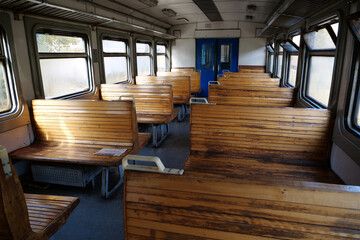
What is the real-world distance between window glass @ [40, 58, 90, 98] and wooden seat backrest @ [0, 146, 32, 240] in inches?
123

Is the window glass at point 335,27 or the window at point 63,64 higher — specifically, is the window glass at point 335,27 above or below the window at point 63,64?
above

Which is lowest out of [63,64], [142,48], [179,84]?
[179,84]

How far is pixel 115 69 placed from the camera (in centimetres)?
694

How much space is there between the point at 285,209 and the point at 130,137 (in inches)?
105

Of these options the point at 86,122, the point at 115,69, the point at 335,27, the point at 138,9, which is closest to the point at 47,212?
the point at 86,122

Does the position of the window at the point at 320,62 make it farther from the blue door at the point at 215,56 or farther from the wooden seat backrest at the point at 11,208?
the blue door at the point at 215,56

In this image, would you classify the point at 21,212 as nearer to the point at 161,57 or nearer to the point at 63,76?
the point at 63,76

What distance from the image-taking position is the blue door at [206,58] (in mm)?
11527

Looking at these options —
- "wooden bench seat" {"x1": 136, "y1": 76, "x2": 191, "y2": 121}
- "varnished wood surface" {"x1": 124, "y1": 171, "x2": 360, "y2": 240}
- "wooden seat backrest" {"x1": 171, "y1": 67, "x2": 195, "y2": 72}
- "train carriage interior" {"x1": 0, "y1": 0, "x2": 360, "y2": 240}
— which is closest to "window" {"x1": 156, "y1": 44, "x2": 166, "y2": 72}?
"wooden seat backrest" {"x1": 171, "y1": 67, "x2": 195, "y2": 72}

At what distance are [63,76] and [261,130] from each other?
12.5 feet

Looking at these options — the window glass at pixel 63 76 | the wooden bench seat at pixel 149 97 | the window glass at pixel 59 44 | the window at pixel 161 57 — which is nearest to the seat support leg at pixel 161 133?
the wooden bench seat at pixel 149 97

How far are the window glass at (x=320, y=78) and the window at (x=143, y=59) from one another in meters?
5.52

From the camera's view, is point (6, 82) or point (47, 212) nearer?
point (47, 212)

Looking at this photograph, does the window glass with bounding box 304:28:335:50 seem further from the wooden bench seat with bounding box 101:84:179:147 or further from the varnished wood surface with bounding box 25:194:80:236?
the varnished wood surface with bounding box 25:194:80:236
